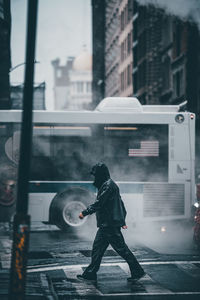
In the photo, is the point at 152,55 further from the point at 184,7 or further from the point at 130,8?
the point at 184,7

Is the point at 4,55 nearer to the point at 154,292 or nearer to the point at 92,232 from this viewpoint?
the point at 92,232

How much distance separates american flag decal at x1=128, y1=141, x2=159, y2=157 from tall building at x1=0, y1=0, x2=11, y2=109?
4.91 meters

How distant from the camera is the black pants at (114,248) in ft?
28.8

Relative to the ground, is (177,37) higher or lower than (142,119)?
higher

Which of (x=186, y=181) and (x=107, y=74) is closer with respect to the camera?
(x=186, y=181)

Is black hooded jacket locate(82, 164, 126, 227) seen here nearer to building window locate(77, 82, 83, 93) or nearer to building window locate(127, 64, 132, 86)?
building window locate(127, 64, 132, 86)

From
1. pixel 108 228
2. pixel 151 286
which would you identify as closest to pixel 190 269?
pixel 151 286

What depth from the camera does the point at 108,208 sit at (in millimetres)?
8844

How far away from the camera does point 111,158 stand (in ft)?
48.6

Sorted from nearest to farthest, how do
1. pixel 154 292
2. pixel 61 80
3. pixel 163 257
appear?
pixel 154 292 < pixel 163 257 < pixel 61 80

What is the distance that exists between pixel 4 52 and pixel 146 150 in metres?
8.43

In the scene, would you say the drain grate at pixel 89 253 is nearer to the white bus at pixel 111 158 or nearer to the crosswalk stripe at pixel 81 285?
the crosswalk stripe at pixel 81 285

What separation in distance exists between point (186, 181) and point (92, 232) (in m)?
2.81

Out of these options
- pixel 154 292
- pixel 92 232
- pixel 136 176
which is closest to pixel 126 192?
pixel 136 176
